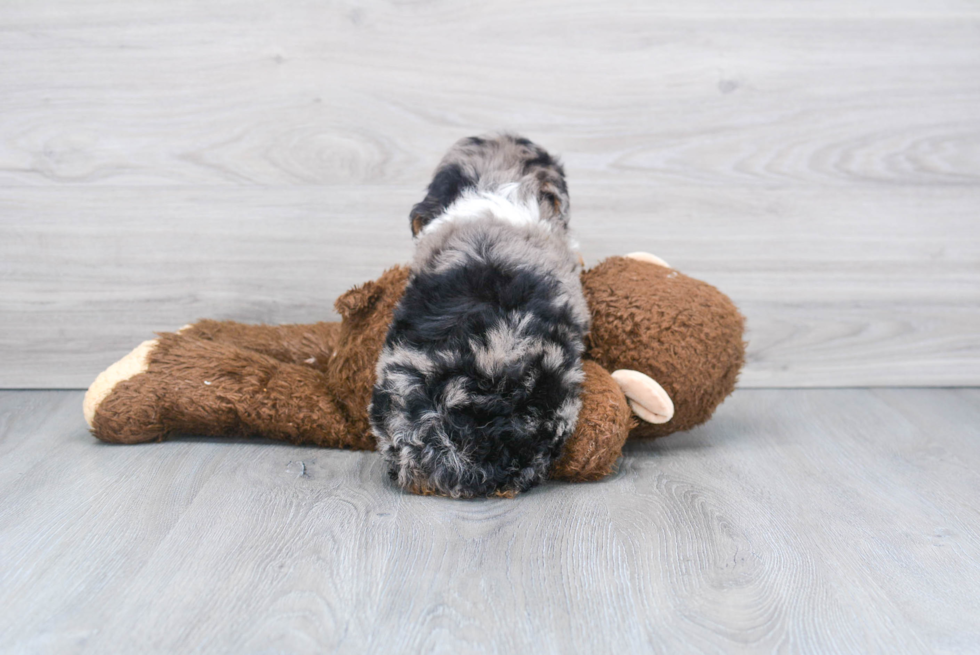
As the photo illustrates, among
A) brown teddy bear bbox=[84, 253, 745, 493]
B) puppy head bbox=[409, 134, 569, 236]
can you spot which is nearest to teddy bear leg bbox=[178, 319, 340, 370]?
brown teddy bear bbox=[84, 253, 745, 493]

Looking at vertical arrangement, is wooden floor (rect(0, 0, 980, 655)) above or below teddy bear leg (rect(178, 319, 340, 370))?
above

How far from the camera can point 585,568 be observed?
0.74 meters

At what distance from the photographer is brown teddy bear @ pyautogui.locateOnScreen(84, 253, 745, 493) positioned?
1.01 m

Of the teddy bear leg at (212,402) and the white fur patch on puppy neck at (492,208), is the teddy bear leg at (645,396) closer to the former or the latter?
the white fur patch on puppy neck at (492,208)

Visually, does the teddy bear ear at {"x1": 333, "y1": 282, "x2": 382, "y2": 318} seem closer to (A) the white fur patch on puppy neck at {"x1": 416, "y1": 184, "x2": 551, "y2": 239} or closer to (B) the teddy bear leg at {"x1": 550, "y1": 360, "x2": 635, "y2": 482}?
(A) the white fur patch on puppy neck at {"x1": 416, "y1": 184, "x2": 551, "y2": 239}

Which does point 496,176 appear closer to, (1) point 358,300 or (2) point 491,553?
(1) point 358,300

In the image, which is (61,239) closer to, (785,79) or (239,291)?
(239,291)

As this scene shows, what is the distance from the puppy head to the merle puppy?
0.05m

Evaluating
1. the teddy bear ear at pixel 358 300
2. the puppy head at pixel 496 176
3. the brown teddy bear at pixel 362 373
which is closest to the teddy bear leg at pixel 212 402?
the brown teddy bear at pixel 362 373

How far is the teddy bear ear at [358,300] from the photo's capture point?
3.35ft

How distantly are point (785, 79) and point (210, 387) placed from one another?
1092mm

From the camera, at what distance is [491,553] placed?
0.77m

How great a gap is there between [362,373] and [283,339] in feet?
0.81

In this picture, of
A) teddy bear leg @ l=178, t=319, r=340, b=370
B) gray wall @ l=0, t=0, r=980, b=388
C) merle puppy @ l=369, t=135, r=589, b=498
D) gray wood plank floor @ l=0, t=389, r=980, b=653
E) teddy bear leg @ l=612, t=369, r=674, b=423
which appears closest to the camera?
gray wood plank floor @ l=0, t=389, r=980, b=653
